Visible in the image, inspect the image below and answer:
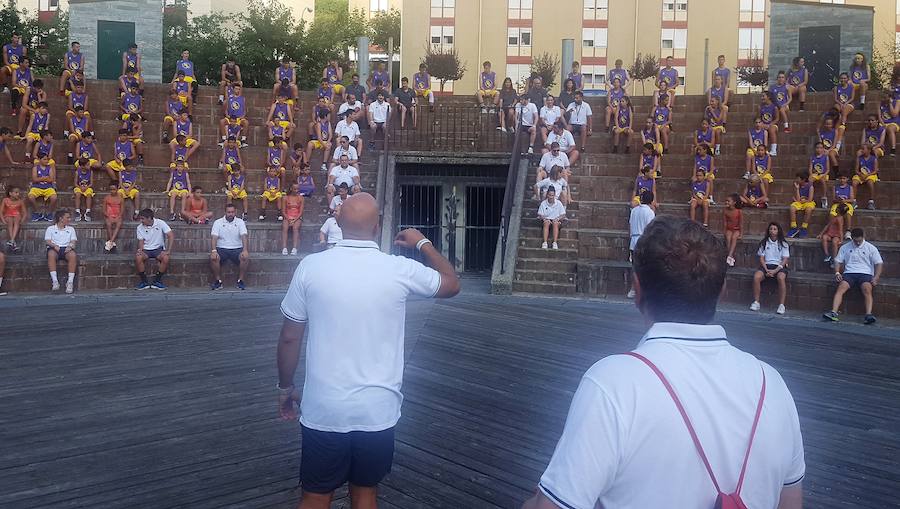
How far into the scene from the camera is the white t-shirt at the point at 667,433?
195 cm

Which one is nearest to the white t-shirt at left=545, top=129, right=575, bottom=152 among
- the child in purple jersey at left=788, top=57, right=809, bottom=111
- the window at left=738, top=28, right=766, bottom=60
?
the child in purple jersey at left=788, top=57, right=809, bottom=111

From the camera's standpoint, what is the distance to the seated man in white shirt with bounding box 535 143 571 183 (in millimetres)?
17375

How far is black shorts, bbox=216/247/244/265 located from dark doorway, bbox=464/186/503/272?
618 cm

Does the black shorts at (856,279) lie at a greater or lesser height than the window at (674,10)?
lesser

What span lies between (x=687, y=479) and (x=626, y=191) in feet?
54.1

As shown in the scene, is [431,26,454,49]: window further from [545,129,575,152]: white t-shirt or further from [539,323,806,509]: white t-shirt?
[539,323,806,509]: white t-shirt

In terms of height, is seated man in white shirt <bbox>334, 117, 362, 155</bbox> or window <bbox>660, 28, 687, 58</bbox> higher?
window <bbox>660, 28, 687, 58</bbox>

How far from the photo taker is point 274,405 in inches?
281

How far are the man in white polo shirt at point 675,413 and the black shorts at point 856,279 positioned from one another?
12410mm

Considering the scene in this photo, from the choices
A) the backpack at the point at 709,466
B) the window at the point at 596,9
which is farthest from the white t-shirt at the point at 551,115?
the window at the point at 596,9

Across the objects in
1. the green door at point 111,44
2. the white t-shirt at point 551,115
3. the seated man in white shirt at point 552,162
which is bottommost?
the seated man in white shirt at point 552,162

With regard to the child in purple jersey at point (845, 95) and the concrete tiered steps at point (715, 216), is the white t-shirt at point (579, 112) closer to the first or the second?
the concrete tiered steps at point (715, 216)

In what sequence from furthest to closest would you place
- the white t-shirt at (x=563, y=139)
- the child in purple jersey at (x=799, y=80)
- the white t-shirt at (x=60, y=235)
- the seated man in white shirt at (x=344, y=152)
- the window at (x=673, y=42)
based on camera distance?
the window at (x=673, y=42) < the child in purple jersey at (x=799, y=80) < the white t-shirt at (x=563, y=139) < the seated man in white shirt at (x=344, y=152) < the white t-shirt at (x=60, y=235)

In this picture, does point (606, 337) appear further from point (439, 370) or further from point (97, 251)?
point (97, 251)
